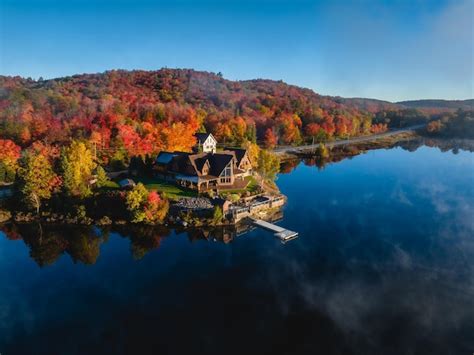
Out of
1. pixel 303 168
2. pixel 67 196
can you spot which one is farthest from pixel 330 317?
pixel 303 168

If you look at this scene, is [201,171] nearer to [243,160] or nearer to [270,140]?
[243,160]

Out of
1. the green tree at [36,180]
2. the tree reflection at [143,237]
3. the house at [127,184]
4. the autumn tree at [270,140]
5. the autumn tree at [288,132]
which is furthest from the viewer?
the autumn tree at [288,132]

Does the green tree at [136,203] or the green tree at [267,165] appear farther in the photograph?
the green tree at [267,165]

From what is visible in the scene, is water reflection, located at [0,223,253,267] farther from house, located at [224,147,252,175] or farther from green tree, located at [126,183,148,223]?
house, located at [224,147,252,175]

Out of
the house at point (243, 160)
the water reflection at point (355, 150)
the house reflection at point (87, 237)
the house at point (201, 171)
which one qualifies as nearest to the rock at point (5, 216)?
the house reflection at point (87, 237)

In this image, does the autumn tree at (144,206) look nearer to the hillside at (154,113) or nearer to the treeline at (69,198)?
the treeline at (69,198)

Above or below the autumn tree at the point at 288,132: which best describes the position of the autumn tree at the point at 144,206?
below

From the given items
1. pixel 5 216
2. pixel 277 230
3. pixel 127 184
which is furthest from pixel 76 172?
pixel 277 230

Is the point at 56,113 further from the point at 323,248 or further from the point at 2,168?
the point at 323,248
